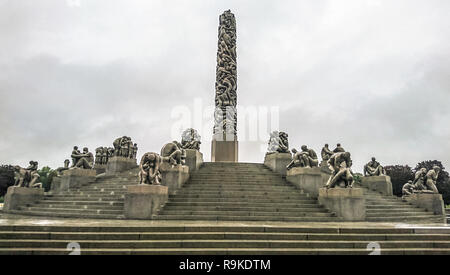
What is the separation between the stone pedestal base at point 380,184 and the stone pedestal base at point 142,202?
41.7 ft

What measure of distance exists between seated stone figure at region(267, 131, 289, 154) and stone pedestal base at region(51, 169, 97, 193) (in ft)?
37.7

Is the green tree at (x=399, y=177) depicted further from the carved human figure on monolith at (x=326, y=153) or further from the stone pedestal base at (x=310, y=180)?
the stone pedestal base at (x=310, y=180)

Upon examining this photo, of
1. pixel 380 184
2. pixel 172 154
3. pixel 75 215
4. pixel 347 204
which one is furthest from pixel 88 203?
pixel 380 184

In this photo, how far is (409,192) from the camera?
1488 centimetres

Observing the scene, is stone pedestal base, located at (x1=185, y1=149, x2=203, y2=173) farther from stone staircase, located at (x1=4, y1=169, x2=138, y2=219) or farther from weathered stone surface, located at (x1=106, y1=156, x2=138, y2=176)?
weathered stone surface, located at (x1=106, y1=156, x2=138, y2=176)

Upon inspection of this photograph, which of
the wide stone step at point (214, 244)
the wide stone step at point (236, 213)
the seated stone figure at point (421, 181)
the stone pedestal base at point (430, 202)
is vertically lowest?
the wide stone step at point (214, 244)

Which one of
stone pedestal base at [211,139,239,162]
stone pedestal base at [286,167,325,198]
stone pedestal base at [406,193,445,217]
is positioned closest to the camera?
stone pedestal base at [286,167,325,198]

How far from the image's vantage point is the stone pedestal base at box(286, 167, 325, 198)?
12.9 meters

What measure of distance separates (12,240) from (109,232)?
6.43ft

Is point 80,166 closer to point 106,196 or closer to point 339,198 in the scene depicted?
point 106,196

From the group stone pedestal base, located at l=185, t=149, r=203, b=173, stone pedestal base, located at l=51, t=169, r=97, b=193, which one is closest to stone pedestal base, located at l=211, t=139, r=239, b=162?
stone pedestal base, located at l=185, t=149, r=203, b=173

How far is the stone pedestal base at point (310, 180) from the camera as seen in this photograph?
1291 centimetres

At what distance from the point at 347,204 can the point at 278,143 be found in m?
8.12

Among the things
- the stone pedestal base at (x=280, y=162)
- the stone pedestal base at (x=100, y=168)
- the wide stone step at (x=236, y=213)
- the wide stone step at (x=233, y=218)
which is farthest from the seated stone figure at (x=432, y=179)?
the stone pedestal base at (x=100, y=168)
